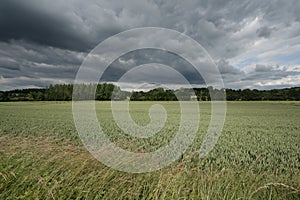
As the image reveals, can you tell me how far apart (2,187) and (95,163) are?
173 cm

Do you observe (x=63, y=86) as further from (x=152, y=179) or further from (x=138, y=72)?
(x=152, y=179)

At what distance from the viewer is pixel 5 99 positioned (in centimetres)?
7894

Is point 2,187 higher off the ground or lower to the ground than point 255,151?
higher

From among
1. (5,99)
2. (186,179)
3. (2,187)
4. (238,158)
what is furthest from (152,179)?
(5,99)

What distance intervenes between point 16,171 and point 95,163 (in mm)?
1548

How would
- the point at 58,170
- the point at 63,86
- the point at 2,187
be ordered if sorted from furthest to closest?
the point at 63,86
the point at 58,170
the point at 2,187

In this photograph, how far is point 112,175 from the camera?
399 cm

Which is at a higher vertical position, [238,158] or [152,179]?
[152,179]

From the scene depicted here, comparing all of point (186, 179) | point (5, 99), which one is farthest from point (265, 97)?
point (5, 99)

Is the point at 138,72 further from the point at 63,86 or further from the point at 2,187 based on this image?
the point at 63,86

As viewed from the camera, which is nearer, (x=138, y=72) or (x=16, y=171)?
(x=16, y=171)

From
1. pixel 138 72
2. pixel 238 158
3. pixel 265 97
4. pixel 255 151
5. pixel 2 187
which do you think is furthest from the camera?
pixel 265 97

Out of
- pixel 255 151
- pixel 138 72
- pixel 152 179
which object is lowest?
pixel 255 151

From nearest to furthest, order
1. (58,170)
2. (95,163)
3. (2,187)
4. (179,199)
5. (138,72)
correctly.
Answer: (179,199), (2,187), (58,170), (95,163), (138,72)
